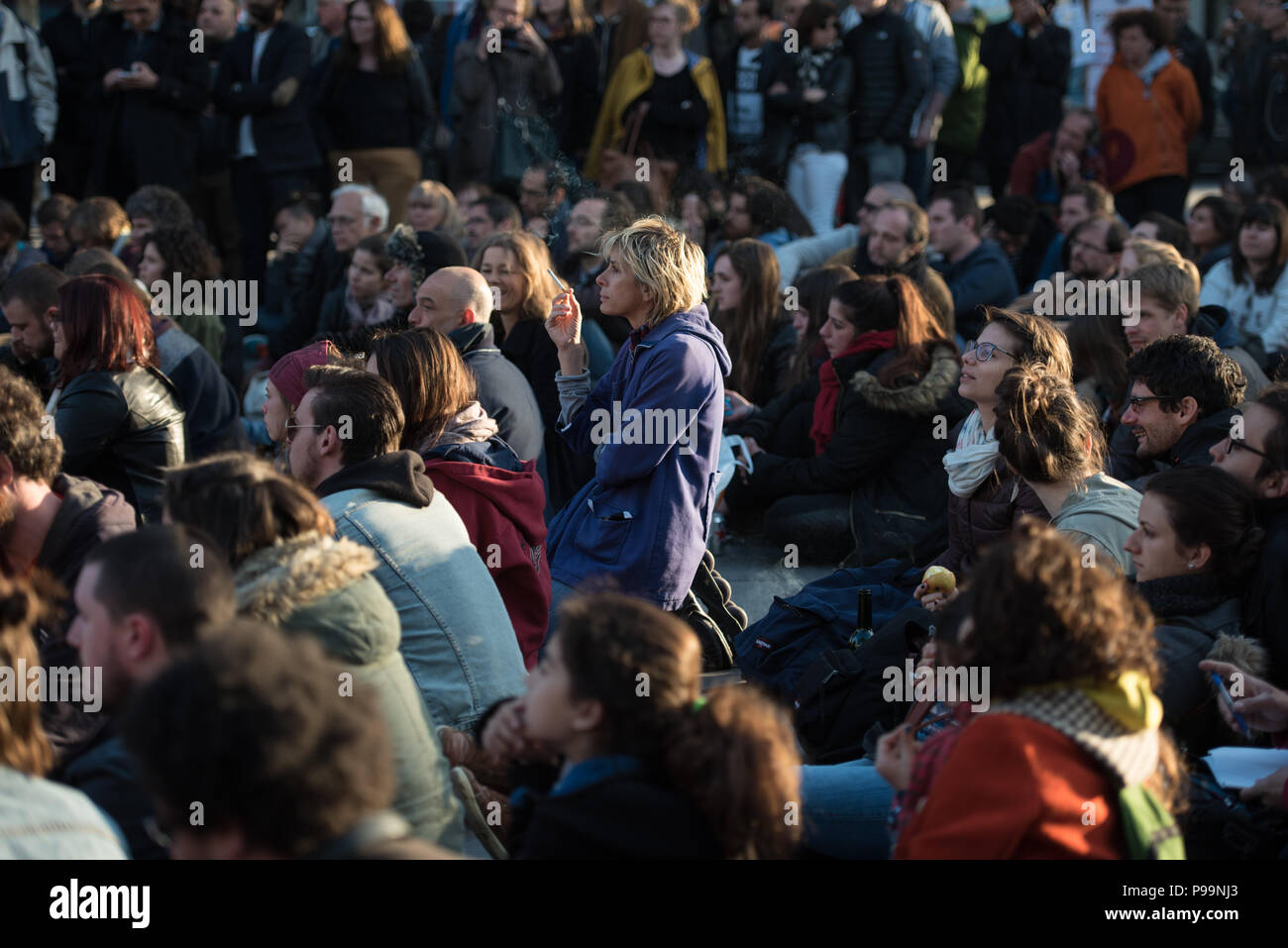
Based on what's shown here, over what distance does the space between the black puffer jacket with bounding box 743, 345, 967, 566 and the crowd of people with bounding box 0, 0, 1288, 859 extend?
0.02 m

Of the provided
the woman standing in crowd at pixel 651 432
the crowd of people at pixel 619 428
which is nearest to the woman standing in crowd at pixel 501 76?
the crowd of people at pixel 619 428

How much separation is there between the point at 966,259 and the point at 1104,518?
4.52m

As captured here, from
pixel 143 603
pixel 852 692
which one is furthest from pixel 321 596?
pixel 852 692

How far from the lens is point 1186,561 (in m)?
3.76

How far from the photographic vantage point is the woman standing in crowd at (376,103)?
398 inches

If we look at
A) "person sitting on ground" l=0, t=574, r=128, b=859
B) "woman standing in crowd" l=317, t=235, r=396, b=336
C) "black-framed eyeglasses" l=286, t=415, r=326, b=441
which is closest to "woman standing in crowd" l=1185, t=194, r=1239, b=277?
"woman standing in crowd" l=317, t=235, r=396, b=336

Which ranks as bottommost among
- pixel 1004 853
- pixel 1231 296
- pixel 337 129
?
pixel 1004 853

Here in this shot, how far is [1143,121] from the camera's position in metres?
10.1

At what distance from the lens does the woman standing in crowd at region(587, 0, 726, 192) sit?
1012cm

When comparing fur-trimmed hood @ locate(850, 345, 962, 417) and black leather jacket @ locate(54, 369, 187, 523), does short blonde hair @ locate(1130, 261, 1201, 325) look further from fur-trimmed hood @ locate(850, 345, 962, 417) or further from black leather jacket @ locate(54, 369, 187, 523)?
black leather jacket @ locate(54, 369, 187, 523)

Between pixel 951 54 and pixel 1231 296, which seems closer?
pixel 1231 296

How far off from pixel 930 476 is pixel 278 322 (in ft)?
15.9
